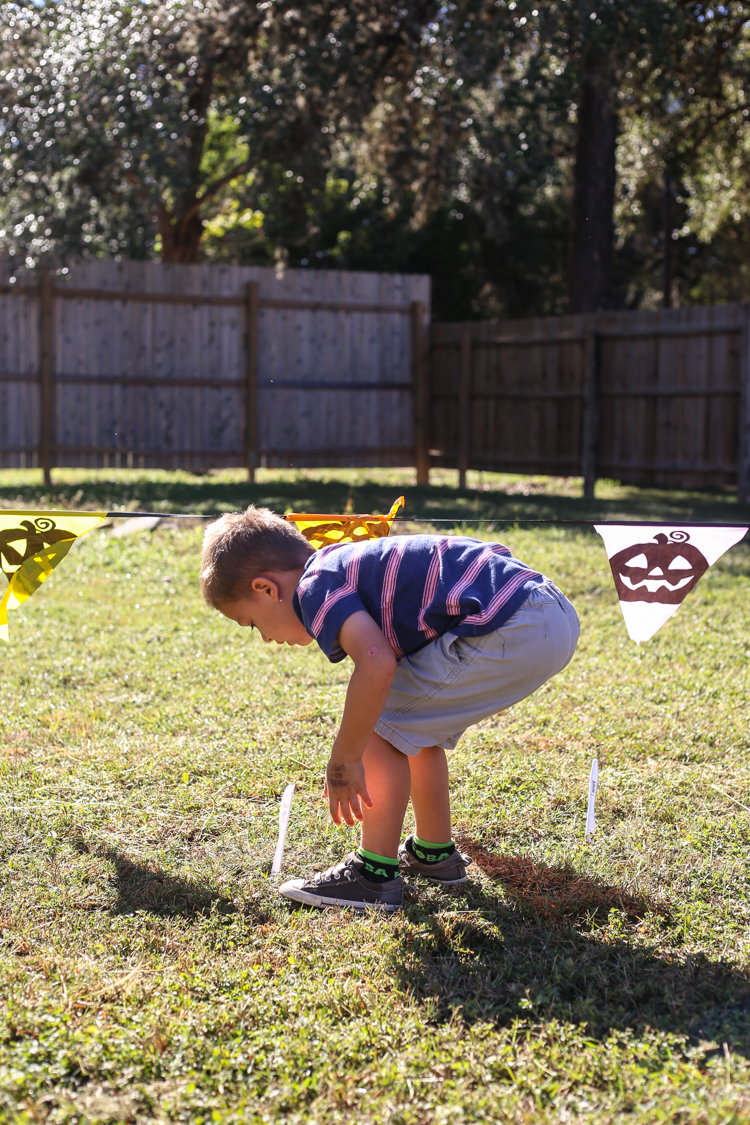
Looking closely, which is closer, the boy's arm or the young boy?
the boy's arm

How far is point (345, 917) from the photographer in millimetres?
2576

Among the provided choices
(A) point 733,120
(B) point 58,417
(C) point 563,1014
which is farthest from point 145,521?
(A) point 733,120

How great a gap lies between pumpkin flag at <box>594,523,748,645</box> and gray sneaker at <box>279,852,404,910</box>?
114 centimetres

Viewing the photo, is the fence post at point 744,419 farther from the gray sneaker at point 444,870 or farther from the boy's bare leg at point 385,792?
the boy's bare leg at point 385,792

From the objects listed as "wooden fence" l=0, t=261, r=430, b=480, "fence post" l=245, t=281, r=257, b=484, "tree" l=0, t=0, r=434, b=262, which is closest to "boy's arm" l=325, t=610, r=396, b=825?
"wooden fence" l=0, t=261, r=430, b=480

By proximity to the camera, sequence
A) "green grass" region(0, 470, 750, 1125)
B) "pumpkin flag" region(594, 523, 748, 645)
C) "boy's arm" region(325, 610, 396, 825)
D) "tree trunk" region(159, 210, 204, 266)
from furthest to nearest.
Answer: "tree trunk" region(159, 210, 204, 266) < "pumpkin flag" region(594, 523, 748, 645) < "boy's arm" region(325, 610, 396, 825) < "green grass" region(0, 470, 750, 1125)

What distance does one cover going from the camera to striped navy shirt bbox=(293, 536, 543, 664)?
8.13 ft

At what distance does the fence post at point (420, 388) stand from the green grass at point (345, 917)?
892cm

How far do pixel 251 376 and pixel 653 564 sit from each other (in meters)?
9.93

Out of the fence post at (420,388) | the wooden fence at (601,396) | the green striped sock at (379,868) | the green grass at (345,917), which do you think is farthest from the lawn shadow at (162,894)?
the fence post at (420,388)

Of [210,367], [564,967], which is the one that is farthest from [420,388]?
[564,967]

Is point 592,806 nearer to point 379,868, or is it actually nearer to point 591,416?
point 379,868

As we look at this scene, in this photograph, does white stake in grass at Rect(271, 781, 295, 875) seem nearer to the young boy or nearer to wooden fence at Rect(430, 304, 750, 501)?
the young boy

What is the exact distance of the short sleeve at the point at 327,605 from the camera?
2318 millimetres
